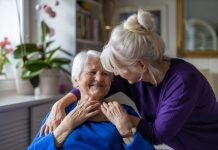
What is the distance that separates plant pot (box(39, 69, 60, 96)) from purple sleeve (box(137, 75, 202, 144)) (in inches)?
49.4

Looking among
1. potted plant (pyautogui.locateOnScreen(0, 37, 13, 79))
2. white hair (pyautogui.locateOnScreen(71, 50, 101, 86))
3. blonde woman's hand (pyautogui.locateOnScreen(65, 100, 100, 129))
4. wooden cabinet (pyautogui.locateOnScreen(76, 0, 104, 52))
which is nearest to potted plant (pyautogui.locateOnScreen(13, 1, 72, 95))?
potted plant (pyautogui.locateOnScreen(0, 37, 13, 79))

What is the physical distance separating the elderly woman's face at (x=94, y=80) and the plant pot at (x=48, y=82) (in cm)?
88

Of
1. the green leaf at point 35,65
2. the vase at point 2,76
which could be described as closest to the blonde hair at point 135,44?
the green leaf at point 35,65

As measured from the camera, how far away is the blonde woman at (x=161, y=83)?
1.21 meters

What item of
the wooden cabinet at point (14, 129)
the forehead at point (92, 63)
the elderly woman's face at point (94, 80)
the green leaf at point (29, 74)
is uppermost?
the forehead at point (92, 63)

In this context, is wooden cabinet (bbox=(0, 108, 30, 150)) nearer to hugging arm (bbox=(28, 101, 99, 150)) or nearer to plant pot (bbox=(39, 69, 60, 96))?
plant pot (bbox=(39, 69, 60, 96))

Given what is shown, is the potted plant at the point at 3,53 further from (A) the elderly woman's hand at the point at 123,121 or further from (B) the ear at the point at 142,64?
(B) the ear at the point at 142,64

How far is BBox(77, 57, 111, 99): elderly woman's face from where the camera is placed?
5.03ft

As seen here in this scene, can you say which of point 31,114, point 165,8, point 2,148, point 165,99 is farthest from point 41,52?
point 165,99

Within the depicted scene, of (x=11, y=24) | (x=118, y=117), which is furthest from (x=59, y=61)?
(x=118, y=117)

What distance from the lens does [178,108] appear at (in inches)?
47.6

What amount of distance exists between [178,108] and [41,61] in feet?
4.61

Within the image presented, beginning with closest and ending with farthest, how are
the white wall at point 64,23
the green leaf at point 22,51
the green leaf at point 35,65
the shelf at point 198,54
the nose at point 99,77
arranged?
the nose at point 99,77 < the green leaf at point 35,65 < the green leaf at point 22,51 < the white wall at point 64,23 < the shelf at point 198,54

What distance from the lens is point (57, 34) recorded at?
264 centimetres
